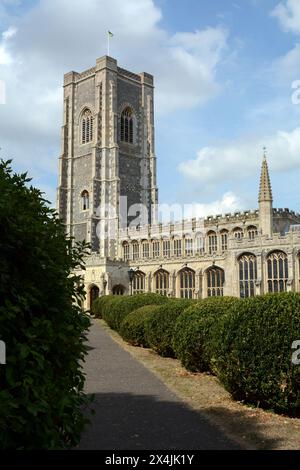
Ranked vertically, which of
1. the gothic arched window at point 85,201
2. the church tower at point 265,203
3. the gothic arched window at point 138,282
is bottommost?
the gothic arched window at point 138,282

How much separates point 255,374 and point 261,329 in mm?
855

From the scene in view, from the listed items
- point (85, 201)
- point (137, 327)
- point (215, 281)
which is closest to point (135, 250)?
point (85, 201)

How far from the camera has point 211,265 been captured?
4219 cm

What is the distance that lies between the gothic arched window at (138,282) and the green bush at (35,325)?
1701 inches

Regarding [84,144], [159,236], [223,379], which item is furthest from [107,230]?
[223,379]

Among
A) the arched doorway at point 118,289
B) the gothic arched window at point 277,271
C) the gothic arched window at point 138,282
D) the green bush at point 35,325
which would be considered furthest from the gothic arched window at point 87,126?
the green bush at point 35,325

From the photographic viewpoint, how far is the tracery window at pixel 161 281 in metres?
46.7

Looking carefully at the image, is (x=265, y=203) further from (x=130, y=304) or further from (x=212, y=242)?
(x=130, y=304)

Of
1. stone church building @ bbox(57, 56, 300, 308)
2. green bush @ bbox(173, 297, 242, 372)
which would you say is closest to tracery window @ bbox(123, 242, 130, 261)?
stone church building @ bbox(57, 56, 300, 308)

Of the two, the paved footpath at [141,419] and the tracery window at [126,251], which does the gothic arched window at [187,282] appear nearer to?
the tracery window at [126,251]

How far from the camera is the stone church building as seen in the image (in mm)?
38094

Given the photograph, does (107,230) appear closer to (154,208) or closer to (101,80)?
(154,208)

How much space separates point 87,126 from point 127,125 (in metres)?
5.65
